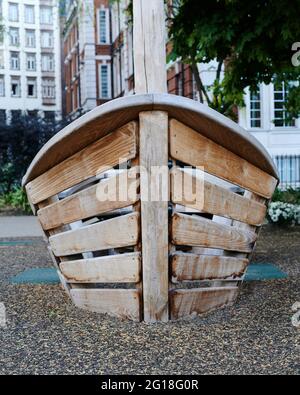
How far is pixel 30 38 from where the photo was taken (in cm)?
1543

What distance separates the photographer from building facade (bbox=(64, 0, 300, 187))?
1716cm

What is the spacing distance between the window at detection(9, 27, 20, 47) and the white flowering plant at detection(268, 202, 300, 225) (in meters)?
9.81

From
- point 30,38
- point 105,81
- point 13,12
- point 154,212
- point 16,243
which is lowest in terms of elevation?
point 16,243

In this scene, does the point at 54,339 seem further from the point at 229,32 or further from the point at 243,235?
the point at 229,32

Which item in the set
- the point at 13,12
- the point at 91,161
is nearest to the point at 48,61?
the point at 13,12

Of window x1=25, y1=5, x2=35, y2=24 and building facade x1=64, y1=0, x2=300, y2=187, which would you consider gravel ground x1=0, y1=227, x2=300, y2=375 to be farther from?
window x1=25, y1=5, x2=35, y2=24

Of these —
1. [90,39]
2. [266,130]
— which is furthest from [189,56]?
[90,39]

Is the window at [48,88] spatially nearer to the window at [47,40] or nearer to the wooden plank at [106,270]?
the window at [47,40]

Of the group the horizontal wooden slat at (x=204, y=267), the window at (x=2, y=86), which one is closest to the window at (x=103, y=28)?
the window at (x=2, y=86)

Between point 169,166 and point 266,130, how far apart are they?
15.2 m

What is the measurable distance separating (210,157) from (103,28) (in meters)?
32.0

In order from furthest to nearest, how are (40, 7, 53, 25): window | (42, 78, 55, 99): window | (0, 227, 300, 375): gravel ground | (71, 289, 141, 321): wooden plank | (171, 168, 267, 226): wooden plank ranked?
(42, 78, 55, 99): window
(40, 7, 53, 25): window
(71, 289, 141, 321): wooden plank
(171, 168, 267, 226): wooden plank
(0, 227, 300, 375): gravel ground

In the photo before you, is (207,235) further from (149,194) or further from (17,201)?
(17,201)

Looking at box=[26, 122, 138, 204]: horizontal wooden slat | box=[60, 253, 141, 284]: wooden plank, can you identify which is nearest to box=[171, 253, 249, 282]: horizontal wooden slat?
box=[60, 253, 141, 284]: wooden plank
